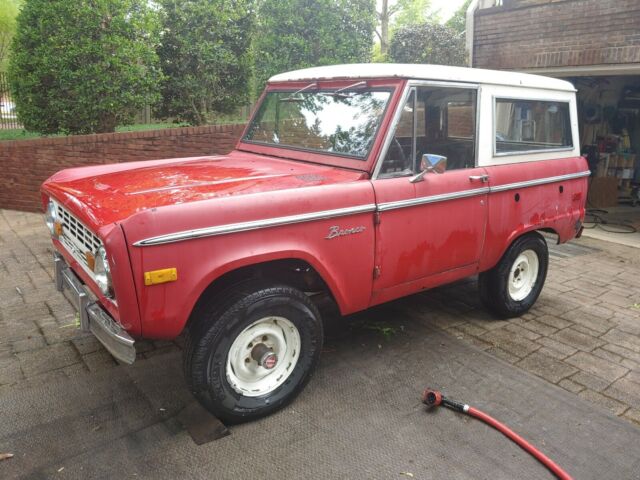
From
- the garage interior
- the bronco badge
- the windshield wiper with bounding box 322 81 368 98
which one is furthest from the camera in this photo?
the garage interior

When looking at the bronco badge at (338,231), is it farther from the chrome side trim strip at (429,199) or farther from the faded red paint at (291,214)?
the chrome side trim strip at (429,199)

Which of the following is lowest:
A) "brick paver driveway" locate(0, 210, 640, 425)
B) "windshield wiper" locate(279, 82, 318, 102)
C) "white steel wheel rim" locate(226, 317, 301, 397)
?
"brick paver driveway" locate(0, 210, 640, 425)

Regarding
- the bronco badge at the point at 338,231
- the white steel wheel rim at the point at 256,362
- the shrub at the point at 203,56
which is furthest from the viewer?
the shrub at the point at 203,56

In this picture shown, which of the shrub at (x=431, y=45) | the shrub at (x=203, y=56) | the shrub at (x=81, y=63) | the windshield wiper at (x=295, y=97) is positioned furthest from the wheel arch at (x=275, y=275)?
the shrub at (x=431, y=45)

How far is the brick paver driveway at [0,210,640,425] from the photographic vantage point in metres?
3.41

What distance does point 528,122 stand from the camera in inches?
165

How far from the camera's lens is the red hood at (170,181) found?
2621mm

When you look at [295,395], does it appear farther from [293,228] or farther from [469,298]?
[469,298]

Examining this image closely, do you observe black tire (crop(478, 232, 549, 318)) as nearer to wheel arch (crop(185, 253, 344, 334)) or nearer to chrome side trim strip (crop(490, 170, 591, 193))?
chrome side trim strip (crop(490, 170, 591, 193))

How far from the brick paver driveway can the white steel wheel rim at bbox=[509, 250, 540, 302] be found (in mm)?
215

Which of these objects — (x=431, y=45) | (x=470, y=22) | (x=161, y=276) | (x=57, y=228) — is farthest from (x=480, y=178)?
(x=431, y=45)

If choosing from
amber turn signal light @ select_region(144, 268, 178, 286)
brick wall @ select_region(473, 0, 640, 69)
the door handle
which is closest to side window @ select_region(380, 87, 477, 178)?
the door handle

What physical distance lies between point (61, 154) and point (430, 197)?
6.37 metres

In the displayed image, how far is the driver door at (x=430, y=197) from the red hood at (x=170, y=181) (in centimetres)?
34
